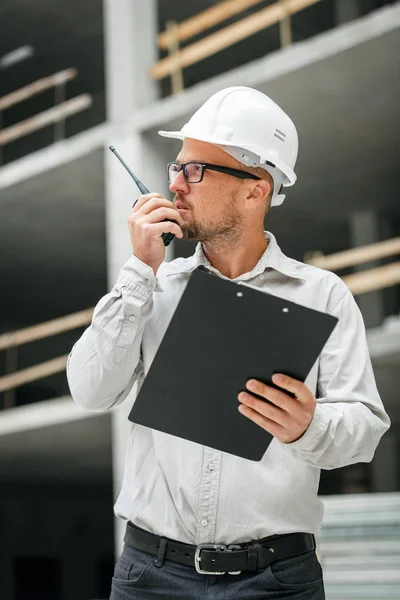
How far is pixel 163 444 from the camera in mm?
2484

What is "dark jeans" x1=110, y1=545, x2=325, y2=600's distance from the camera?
238cm

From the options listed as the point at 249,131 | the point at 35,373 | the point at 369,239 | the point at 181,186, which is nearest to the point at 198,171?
the point at 181,186

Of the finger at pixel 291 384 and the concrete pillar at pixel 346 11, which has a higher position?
the concrete pillar at pixel 346 11

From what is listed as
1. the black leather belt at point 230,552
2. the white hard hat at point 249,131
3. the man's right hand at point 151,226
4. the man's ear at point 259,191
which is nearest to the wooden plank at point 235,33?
the white hard hat at point 249,131

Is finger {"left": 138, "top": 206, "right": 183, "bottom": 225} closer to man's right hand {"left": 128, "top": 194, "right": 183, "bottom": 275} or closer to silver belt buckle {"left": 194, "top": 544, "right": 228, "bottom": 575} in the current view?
man's right hand {"left": 128, "top": 194, "right": 183, "bottom": 275}

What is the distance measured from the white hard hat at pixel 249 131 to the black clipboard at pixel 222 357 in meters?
0.60

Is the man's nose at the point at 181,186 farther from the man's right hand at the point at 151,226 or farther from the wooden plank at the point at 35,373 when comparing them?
the wooden plank at the point at 35,373

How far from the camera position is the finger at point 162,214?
2420 mm

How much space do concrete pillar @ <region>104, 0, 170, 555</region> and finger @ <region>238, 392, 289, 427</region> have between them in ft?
21.4

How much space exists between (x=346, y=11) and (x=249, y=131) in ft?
33.3

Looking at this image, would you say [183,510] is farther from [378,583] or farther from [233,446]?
[378,583]

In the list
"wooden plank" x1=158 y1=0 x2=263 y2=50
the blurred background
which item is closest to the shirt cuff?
the blurred background

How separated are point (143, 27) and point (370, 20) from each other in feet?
10.1

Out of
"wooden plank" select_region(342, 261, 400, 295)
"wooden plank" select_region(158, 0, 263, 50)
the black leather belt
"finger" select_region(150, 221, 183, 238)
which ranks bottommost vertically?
the black leather belt
